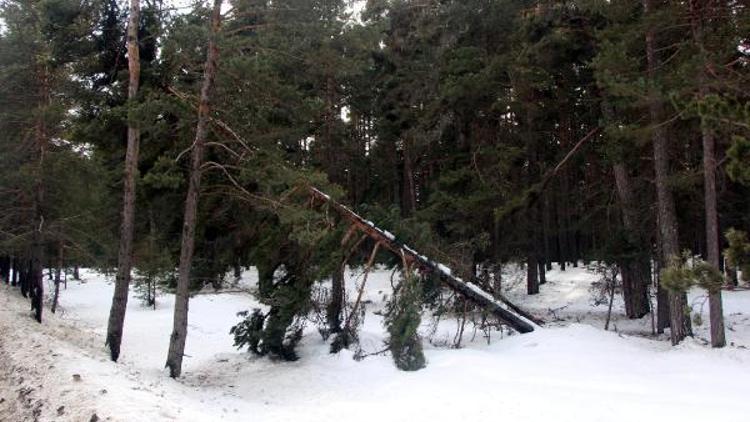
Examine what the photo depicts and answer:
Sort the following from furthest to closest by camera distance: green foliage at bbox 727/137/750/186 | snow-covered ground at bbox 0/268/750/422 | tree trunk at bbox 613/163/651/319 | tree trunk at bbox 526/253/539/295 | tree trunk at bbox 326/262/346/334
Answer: tree trunk at bbox 526/253/539/295, tree trunk at bbox 613/163/651/319, tree trunk at bbox 326/262/346/334, snow-covered ground at bbox 0/268/750/422, green foliage at bbox 727/137/750/186

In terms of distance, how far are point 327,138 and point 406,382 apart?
9468 mm

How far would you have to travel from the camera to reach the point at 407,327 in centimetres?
1234

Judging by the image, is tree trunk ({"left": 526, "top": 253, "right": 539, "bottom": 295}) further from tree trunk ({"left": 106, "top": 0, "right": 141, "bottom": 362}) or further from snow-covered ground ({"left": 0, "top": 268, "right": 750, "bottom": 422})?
tree trunk ({"left": 106, "top": 0, "right": 141, "bottom": 362})

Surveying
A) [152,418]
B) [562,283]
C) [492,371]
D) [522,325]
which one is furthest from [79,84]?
[562,283]

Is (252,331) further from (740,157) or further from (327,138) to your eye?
(740,157)

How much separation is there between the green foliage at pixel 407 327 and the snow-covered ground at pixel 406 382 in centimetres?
30

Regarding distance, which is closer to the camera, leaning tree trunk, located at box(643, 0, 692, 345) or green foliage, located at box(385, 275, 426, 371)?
green foliage, located at box(385, 275, 426, 371)

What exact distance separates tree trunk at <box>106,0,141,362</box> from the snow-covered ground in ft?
2.51

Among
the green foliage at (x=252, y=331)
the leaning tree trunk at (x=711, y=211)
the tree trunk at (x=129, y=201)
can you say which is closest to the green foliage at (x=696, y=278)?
the leaning tree trunk at (x=711, y=211)

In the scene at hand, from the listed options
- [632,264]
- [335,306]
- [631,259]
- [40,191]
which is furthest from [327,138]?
[632,264]

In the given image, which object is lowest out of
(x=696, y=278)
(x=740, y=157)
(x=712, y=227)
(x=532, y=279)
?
(x=532, y=279)

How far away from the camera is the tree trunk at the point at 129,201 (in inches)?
485

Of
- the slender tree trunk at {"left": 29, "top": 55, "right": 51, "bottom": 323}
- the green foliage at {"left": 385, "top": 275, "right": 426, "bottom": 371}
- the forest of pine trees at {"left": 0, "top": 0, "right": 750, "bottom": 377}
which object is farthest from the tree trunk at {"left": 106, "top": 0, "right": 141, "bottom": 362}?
the slender tree trunk at {"left": 29, "top": 55, "right": 51, "bottom": 323}

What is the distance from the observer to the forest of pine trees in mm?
11445
